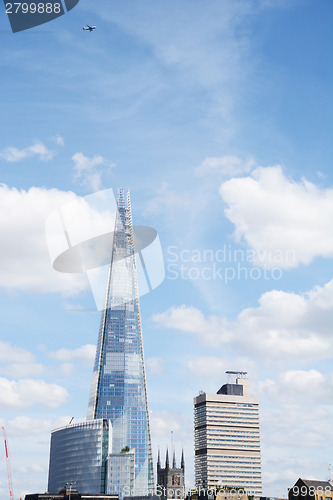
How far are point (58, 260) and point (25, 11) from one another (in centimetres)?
7729

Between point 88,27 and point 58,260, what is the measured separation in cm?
5793

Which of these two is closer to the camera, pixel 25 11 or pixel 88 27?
pixel 25 11

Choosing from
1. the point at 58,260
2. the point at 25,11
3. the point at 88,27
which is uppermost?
the point at 88,27

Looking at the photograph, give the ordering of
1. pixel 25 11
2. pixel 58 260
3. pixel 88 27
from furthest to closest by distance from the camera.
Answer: pixel 58 260 → pixel 88 27 → pixel 25 11

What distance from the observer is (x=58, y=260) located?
154 meters

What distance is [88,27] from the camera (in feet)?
425

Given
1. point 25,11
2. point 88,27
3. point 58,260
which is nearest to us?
point 25,11

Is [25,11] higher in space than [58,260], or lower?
higher

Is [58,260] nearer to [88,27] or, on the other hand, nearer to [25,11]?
[88,27]

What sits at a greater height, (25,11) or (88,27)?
(88,27)

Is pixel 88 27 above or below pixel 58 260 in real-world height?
above

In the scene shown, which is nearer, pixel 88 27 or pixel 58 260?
pixel 88 27

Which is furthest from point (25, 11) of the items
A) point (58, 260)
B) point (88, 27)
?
point (58, 260)
